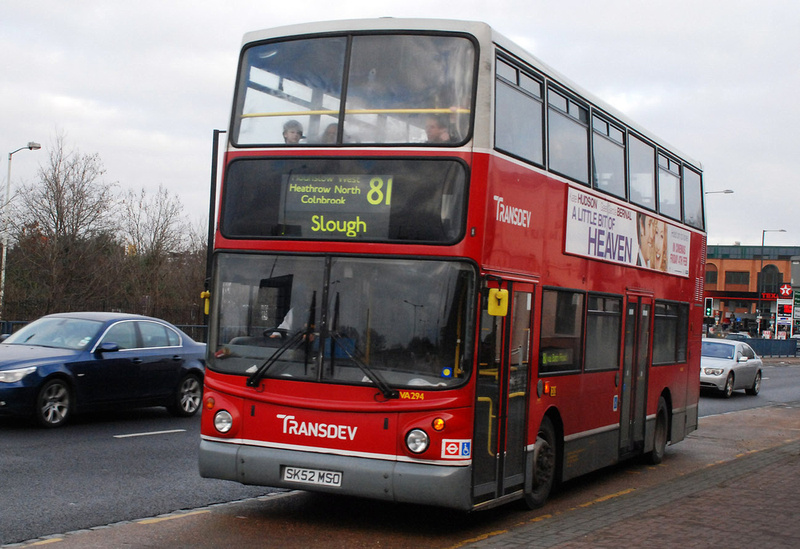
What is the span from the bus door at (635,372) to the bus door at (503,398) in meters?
3.39

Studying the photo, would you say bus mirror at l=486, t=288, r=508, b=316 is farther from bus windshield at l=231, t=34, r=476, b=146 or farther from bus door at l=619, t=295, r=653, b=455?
bus door at l=619, t=295, r=653, b=455

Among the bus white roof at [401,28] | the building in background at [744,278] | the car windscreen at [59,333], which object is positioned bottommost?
the car windscreen at [59,333]

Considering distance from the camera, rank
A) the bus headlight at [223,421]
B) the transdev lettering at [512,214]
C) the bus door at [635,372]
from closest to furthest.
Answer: the bus headlight at [223,421]
the transdev lettering at [512,214]
the bus door at [635,372]

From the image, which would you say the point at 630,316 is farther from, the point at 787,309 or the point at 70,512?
the point at 787,309

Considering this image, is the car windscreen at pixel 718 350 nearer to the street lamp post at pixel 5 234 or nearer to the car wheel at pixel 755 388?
the car wheel at pixel 755 388

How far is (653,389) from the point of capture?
13055 mm

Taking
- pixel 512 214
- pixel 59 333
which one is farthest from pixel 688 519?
pixel 59 333

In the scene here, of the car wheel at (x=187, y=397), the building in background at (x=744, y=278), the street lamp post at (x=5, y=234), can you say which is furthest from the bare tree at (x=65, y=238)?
the building in background at (x=744, y=278)

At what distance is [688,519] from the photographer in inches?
349

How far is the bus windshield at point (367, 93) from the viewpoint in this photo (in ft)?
25.7

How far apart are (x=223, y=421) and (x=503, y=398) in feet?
7.80

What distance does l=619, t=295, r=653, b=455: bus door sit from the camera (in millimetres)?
11852

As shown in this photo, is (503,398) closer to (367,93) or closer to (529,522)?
(529,522)

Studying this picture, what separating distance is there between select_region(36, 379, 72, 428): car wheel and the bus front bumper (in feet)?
19.3
